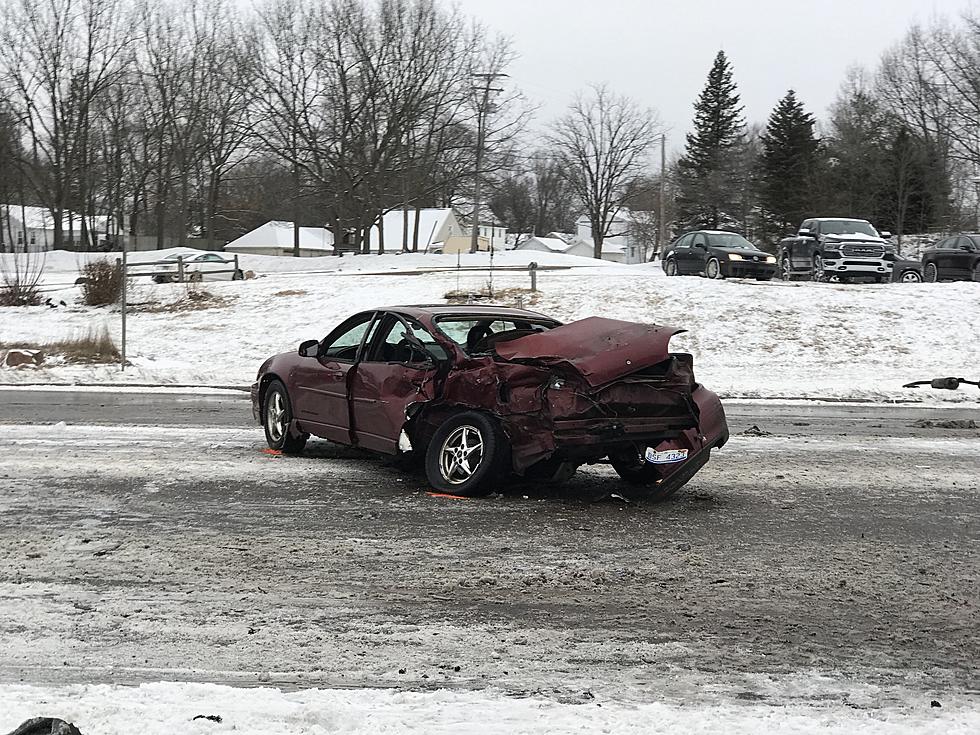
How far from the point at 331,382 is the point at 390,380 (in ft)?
3.25

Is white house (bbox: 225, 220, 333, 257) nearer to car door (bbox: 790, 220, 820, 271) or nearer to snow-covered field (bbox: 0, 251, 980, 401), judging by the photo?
snow-covered field (bbox: 0, 251, 980, 401)

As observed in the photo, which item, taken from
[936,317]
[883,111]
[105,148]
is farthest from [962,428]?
[105,148]

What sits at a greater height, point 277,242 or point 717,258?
point 277,242

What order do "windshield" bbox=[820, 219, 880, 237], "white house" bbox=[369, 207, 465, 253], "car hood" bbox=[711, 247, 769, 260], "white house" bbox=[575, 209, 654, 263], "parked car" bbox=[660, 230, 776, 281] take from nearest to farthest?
"parked car" bbox=[660, 230, 776, 281]
"car hood" bbox=[711, 247, 769, 260]
"windshield" bbox=[820, 219, 880, 237]
"white house" bbox=[369, 207, 465, 253]
"white house" bbox=[575, 209, 654, 263]

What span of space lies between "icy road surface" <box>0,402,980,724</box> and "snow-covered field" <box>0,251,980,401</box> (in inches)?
391

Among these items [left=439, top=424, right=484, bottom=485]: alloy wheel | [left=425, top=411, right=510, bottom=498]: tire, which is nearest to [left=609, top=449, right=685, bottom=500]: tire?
[left=425, top=411, right=510, bottom=498]: tire

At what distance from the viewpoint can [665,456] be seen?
7961mm

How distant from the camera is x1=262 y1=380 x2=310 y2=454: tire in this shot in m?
10.2

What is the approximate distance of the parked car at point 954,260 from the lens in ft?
101

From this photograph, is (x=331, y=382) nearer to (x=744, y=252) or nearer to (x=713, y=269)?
(x=713, y=269)

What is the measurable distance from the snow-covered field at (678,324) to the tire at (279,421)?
27.3 feet

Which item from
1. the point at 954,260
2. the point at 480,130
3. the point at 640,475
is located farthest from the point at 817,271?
the point at 480,130

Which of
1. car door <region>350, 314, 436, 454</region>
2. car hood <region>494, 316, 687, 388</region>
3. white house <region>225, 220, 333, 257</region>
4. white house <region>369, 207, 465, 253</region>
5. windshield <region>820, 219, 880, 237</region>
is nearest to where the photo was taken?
car hood <region>494, 316, 687, 388</region>

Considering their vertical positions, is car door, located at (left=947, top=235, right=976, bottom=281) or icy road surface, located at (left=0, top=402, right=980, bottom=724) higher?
car door, located at (left=947, top=235, right=976, bottom=281)
